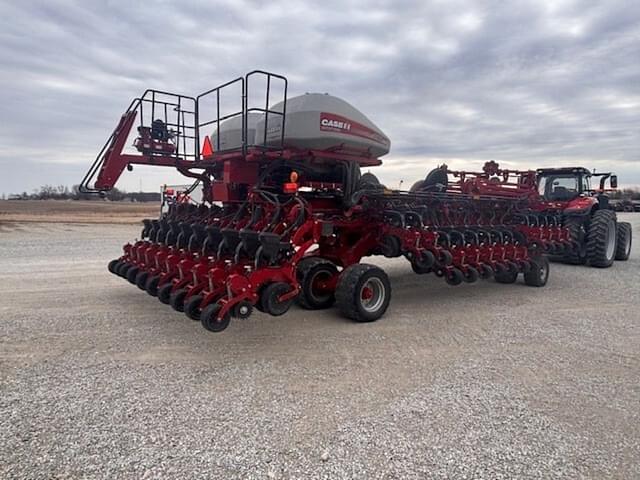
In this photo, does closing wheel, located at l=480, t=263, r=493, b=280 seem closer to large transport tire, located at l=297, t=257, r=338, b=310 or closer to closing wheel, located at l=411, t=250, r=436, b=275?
closing wheel, located at l=411, t=250, r=436, b=275

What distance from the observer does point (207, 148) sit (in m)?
7.11

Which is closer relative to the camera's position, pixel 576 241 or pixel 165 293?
pixel 165 293

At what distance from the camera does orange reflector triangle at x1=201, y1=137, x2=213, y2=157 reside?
7.08 m

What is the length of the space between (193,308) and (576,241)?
9.22 meters

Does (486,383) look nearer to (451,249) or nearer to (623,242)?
(451,249)

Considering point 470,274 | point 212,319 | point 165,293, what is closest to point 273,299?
point 212,319

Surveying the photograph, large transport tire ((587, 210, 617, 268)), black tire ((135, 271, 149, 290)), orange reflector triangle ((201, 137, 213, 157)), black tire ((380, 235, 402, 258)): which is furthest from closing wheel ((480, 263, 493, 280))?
black tire ((135, 271, 149, 290))

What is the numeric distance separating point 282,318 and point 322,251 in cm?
148

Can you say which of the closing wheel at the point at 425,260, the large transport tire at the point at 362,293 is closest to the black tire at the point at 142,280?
the large transport tire at the point at 362,293

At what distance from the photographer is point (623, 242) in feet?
40.9

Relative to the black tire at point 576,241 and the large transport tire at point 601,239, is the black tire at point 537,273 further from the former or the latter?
the large transport tire at point 601,239

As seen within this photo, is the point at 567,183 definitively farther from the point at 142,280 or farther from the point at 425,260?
the point at 142,280

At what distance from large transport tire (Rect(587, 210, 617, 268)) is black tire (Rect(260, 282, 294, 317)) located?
8941 mm

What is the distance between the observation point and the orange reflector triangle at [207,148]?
23.2 feet
